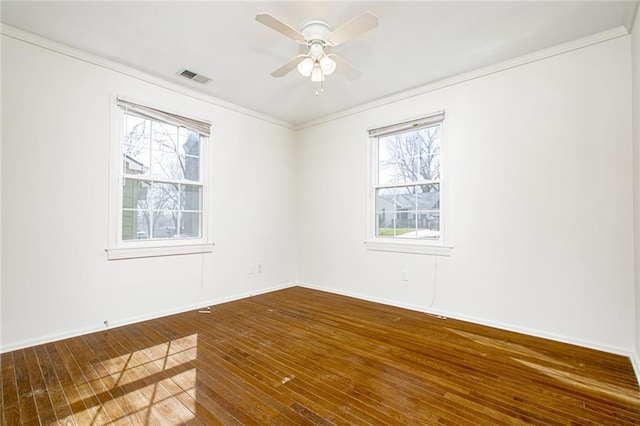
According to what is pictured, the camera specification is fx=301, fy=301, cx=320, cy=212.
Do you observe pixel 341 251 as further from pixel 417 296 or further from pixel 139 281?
pixel 139 281

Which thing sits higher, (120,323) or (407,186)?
(407,186)

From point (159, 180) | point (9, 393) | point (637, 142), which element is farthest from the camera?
point (159, 180)

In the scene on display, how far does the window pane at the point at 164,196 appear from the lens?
3.48m

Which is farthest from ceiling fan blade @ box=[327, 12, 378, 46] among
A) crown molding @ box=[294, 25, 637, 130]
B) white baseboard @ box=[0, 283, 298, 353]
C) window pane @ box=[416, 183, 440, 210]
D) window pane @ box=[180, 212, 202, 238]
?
white baseboard @ box=[0, 283, 298, 353]

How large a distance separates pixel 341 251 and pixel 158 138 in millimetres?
2796

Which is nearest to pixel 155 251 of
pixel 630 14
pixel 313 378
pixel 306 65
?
pixel 313 378

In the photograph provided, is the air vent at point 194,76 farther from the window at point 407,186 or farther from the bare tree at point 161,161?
the window at point 407,186

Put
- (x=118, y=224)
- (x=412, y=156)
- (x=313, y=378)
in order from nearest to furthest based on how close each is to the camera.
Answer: (x=313, y=378) → (x=118, y=224) → (x=412, y=156)

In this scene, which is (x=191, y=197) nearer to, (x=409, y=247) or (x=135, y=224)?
(x=135, y=224)

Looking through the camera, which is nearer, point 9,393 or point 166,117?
point 9,393

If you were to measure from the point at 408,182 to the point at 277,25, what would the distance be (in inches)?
96.5

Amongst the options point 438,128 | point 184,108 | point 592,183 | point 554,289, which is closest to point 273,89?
point 184,108

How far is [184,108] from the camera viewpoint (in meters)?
3.67

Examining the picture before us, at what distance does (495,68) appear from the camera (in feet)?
10.2
